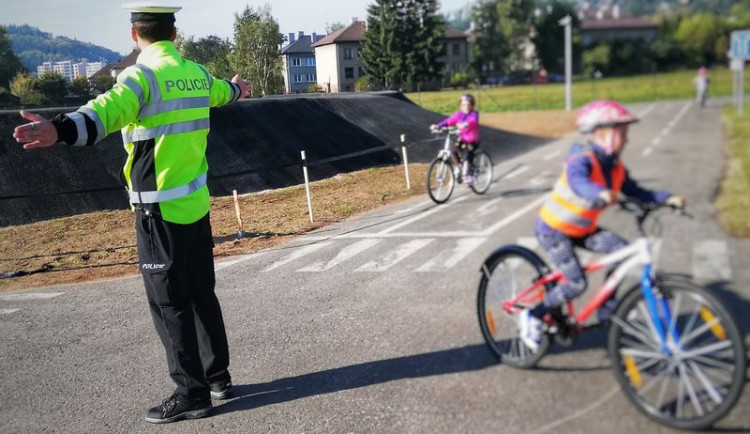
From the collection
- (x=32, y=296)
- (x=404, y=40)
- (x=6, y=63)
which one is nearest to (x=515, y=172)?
(x=404, y=40)

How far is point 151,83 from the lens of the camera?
3.46 meters

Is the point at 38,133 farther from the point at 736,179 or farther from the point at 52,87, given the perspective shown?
the point at 736,179

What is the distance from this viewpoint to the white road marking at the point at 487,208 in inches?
335

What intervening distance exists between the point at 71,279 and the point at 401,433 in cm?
564

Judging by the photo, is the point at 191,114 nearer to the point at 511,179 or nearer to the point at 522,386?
the point at 522,386

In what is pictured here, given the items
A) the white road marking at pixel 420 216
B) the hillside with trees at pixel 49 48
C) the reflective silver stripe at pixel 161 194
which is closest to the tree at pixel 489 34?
the reflective silver stripe at pixel 161 194

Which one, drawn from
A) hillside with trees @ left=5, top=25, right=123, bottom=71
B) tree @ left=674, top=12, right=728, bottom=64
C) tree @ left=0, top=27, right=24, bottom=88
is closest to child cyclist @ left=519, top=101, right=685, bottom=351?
tree @ left=674, top=12, right=728, bottom=64

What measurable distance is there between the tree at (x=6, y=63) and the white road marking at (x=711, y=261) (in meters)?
7.62

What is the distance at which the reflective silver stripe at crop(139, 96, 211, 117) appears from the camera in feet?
11.5

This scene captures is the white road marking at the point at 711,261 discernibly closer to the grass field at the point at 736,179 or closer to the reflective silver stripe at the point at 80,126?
the grass field at the point at 736,179

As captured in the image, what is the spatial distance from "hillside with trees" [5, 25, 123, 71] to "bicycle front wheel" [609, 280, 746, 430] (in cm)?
598

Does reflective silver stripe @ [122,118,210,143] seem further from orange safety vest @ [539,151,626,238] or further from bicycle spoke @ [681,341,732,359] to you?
bicycle spoke @ [681,341,732,359]

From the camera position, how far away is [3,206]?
30.9 feet

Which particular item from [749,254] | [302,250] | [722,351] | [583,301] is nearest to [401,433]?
[583,301]
